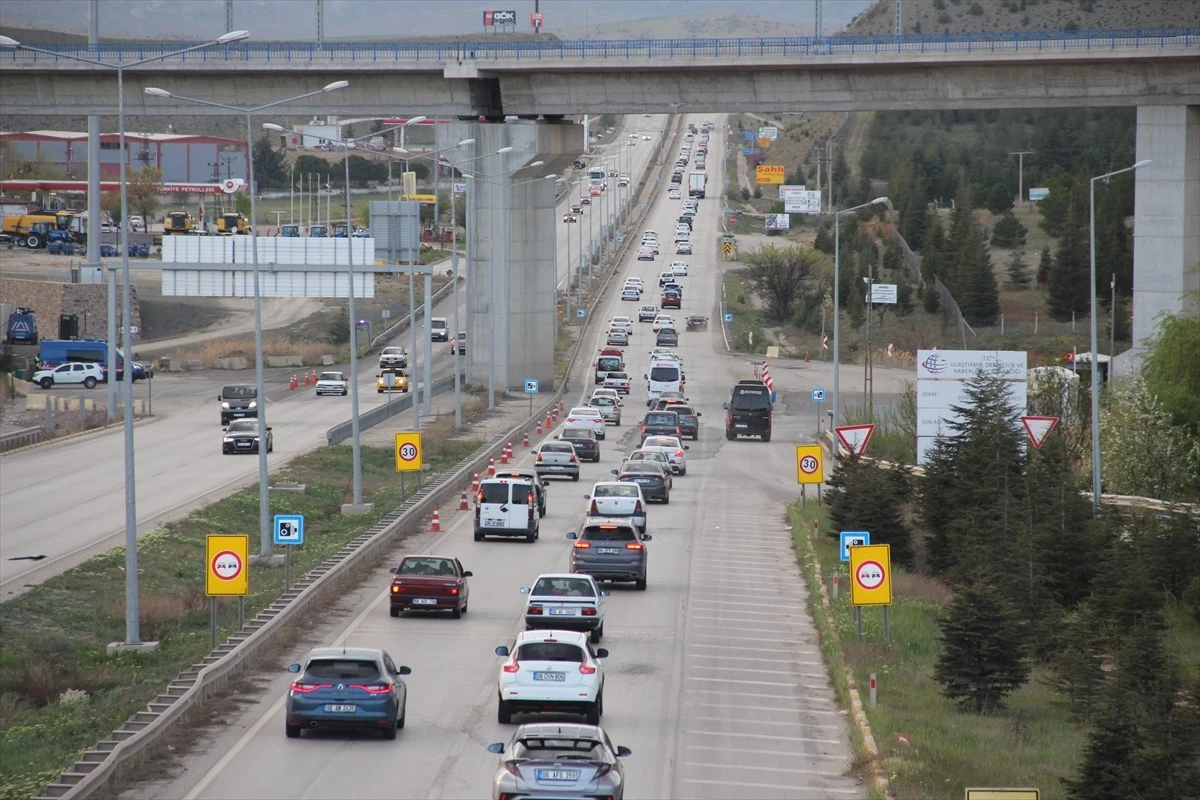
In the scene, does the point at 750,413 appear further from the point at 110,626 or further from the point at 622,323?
the point at 110,626

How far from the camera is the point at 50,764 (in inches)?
738

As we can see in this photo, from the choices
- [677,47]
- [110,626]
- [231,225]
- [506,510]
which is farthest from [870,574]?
[231,225]

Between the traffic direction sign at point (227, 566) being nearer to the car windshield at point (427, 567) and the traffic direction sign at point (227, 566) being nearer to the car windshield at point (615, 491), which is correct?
the car windshield at point (427, 567)

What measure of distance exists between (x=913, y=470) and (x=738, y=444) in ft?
74.7

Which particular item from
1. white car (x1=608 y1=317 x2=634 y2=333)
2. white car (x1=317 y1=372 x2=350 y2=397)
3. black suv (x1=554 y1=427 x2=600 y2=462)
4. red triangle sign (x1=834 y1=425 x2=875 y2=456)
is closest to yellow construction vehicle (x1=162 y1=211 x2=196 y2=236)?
white car (x1=608 y1=317 x2=634 y2=333)

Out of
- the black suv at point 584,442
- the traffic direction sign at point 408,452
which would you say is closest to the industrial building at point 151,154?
the black suv at point 584,442

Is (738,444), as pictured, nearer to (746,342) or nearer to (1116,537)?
(1116,537)

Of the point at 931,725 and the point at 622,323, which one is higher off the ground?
the point at 622,323

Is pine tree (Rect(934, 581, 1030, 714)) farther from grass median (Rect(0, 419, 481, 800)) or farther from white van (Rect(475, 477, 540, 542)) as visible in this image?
white van (Rect(475, 477, 540, 542))

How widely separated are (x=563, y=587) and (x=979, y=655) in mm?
6842

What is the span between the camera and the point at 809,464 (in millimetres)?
43062

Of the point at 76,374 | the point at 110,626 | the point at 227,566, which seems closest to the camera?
the point at 227,566

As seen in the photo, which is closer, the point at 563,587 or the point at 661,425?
the point at 563,587

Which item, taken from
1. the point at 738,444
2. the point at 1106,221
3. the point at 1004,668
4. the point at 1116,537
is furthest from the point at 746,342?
the point at 1004,668
